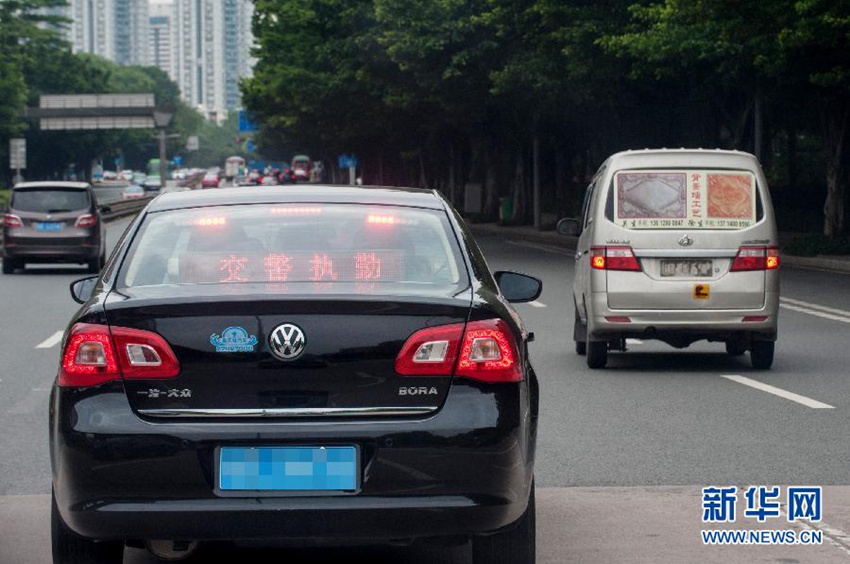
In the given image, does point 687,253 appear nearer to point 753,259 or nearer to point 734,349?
point 753,259

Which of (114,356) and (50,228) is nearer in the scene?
(114,356)

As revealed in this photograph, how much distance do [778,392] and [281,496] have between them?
7.60 m

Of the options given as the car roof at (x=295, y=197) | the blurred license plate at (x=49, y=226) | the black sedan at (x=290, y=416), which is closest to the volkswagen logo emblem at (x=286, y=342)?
the black sedan at (x=290, y=416)

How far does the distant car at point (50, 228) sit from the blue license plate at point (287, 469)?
25.7m

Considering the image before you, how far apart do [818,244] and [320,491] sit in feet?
91.3

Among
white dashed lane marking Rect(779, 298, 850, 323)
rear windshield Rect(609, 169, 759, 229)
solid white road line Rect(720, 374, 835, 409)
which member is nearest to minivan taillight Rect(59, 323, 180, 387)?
solid white road line Rect(720, 374, 835, 409)

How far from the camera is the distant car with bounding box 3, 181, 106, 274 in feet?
99.3

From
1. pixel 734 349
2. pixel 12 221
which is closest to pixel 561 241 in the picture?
pixel 12 221

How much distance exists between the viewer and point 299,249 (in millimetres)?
6020

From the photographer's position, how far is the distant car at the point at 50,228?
30266 mm

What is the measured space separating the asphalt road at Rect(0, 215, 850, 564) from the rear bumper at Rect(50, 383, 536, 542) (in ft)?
4.37

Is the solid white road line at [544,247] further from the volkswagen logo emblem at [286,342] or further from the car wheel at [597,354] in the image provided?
the volkswagen logo emblem at [286,342]

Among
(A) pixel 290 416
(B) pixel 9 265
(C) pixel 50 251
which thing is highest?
(A) pixel 290 416

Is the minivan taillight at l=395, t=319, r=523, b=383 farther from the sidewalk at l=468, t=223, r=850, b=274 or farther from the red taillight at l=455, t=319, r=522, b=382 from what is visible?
the sidewalk at l=468, t=223, r=850, b=274
